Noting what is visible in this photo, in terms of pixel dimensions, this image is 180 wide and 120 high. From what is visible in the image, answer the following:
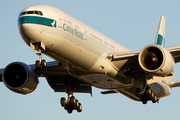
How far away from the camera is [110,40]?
3209cm

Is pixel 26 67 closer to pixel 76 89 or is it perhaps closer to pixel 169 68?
pixel 76 89

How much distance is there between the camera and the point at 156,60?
93.7 feet

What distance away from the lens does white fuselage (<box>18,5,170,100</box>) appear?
25.1m

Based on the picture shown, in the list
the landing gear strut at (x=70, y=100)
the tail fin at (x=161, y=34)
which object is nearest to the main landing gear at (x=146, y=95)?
the landing gear strut at (x=70, y=100)

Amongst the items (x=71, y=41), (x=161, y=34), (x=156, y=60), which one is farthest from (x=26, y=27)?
(x=161, y=34)

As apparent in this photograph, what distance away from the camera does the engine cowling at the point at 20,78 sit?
33.0 meters

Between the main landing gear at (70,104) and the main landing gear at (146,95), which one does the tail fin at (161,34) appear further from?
the main landing gear at (70,104)

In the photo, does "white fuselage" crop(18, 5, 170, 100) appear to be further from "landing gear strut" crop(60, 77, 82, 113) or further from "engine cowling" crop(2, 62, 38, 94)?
"engine cowling" crop(2, 62, 38, 94)

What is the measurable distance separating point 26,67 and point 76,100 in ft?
18.0

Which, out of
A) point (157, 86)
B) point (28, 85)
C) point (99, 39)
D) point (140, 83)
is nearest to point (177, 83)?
point (157, 86)

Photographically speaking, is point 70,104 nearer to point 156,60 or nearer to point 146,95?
point 146,95

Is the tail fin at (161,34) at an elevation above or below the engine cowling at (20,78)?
above

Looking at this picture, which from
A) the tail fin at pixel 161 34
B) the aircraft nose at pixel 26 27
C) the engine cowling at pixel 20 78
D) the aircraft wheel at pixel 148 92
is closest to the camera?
the aircraft nose at pixel 26 27

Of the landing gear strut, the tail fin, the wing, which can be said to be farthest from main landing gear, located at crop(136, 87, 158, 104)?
the tail fin
